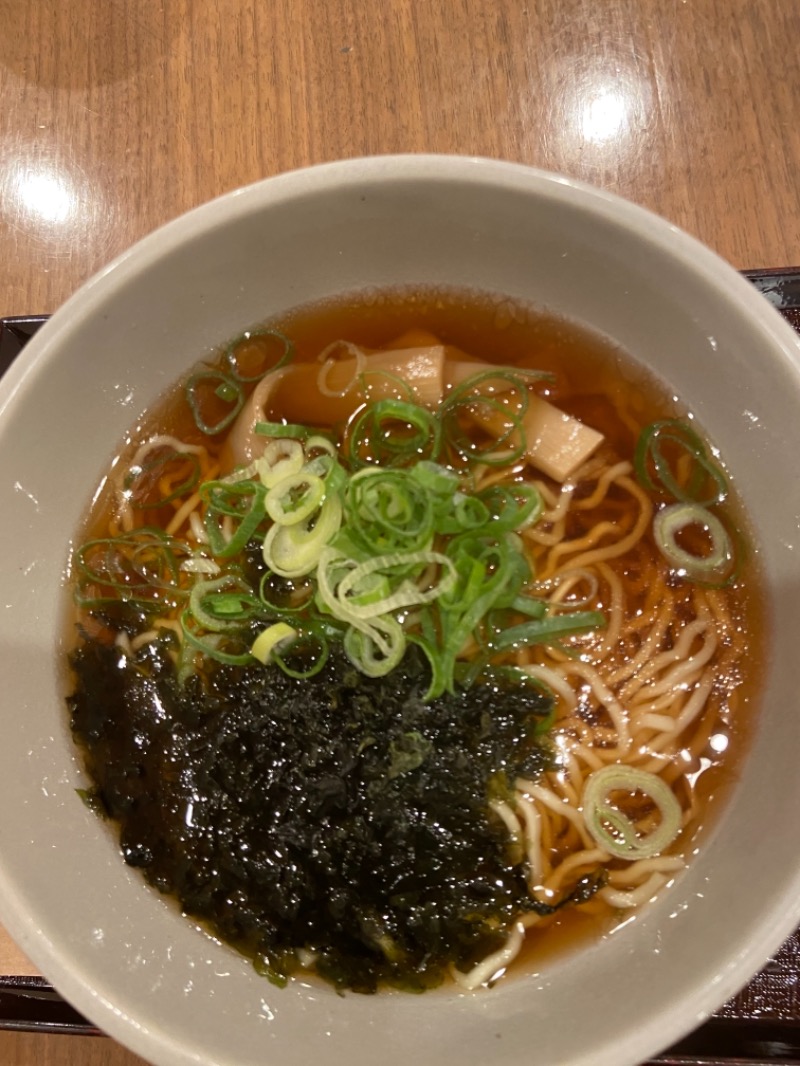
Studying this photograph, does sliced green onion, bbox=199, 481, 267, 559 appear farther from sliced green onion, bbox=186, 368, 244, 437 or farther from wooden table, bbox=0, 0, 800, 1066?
wooden table, bbox=0, 0, 800, 1066

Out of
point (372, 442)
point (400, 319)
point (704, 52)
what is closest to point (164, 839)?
point (372, 442)

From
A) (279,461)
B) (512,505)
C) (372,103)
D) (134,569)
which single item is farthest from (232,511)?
(372,103)

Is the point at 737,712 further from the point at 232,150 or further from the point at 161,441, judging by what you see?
the point at 232,150

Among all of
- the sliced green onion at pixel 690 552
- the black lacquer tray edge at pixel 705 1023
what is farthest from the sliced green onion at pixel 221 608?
the sliced green onion at pixel 690 552

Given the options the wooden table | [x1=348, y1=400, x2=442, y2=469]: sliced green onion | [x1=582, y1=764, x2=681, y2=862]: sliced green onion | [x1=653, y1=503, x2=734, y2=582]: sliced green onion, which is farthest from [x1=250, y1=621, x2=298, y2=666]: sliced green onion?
the wooden table

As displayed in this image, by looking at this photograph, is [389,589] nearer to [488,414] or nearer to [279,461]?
[279,461]

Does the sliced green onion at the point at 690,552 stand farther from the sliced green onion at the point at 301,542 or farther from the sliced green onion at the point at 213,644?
the sliced green onion at the point at 213,644
